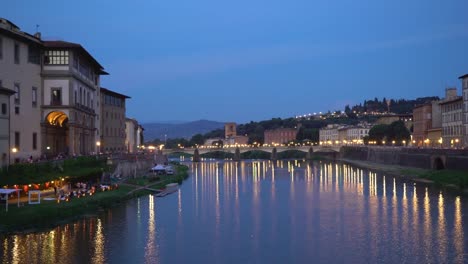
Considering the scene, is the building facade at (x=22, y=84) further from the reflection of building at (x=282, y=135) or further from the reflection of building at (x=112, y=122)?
the reflection of building at (x=282, y=135)

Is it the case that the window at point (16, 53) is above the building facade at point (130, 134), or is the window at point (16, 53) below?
above

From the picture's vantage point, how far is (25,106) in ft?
135

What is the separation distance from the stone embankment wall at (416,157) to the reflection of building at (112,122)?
34394mm

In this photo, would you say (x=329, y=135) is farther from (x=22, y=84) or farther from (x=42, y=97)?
(x=22, y=84)

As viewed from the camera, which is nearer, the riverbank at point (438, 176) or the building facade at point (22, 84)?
the building facade at point (22, 84)

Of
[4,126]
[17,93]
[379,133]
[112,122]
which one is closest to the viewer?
[4,126]

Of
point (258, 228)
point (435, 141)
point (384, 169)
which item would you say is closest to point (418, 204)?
point (258, 228)

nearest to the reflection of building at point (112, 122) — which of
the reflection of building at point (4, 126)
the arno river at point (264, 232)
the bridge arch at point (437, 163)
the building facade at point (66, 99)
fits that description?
the building facade at point (66, 99)

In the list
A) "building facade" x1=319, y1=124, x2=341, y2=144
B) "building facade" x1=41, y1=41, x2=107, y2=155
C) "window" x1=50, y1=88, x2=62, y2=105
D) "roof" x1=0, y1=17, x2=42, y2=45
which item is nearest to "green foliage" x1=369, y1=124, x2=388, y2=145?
"building facade" x1=319, y1=124, x2=341, y2=144

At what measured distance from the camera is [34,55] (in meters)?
42.3

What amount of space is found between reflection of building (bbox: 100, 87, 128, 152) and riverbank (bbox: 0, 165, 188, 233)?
2583 centimetres

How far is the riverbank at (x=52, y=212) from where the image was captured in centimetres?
2767

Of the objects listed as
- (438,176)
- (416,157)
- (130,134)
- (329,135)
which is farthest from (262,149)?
(438,176)

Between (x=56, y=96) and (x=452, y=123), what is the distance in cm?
5563
